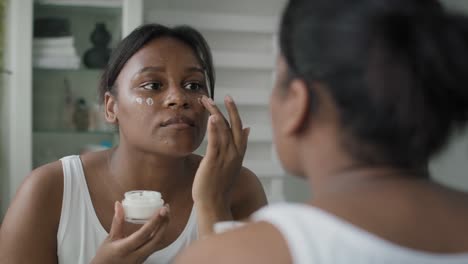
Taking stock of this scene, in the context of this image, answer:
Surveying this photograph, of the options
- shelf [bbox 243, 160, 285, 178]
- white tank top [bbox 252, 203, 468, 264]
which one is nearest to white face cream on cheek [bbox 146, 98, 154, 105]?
white tank top [bbox 252, 203, 468, 264]

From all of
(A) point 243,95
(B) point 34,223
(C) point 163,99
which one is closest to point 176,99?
(C) point 163,99

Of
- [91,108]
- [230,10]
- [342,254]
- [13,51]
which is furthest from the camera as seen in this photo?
[230,10]

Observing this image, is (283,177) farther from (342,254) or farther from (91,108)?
(342,254)

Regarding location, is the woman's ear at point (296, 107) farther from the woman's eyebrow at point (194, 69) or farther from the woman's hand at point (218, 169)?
the woman's eyebrow at point (194, 69)

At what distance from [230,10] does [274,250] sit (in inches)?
82.2

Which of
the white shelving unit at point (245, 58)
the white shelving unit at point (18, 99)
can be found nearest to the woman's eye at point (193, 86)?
the white shelving unit at point (245, 58)

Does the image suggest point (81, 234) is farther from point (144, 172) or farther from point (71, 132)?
point (71, 132)

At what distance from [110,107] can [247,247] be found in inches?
31.5

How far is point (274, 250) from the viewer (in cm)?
49

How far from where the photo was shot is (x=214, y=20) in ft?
7.61

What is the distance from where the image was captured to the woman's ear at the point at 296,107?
0.56 meters

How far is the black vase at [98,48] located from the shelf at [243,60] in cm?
46

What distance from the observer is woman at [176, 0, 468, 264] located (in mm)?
492

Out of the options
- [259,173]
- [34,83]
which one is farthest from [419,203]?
[34,83]
